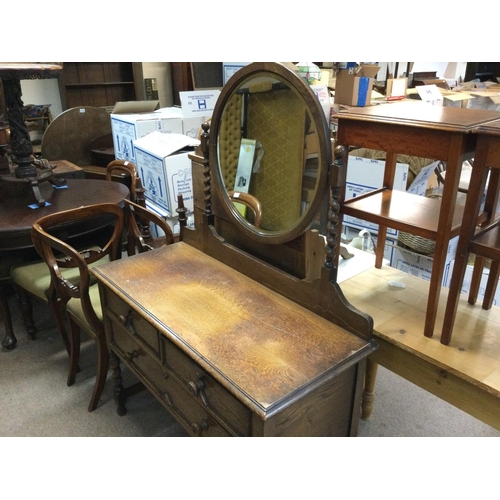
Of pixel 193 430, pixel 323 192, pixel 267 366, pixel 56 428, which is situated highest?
pixel 323 192

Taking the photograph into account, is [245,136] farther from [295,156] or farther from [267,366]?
[267,366]

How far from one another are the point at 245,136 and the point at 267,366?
721 mm

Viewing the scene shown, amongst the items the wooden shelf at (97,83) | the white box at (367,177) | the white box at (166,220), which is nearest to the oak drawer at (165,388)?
the white box at (166,220)

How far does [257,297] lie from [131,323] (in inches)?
17.9

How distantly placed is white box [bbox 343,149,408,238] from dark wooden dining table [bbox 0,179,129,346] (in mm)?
1318

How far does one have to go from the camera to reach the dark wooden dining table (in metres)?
2.08

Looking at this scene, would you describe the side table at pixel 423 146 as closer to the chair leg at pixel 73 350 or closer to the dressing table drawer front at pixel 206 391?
the dressing table drawer front at pixel 206 391

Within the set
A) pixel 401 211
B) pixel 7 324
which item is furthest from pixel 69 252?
pixel 401 211

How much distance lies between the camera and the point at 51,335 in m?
2.55

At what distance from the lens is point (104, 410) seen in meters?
2.01

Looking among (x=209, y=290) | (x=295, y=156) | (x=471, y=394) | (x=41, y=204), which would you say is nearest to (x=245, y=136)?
(x=295, y=156)

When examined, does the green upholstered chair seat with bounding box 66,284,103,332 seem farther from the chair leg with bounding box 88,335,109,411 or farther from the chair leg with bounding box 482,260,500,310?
the chair leg with bounding box 482,260,500,310

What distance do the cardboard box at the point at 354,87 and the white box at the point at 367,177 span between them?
48 cm

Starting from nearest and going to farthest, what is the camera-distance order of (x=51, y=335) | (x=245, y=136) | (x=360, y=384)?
1. (x=360, y=384)
2. (x=245, y=136)
3. (x=51, y=335)
